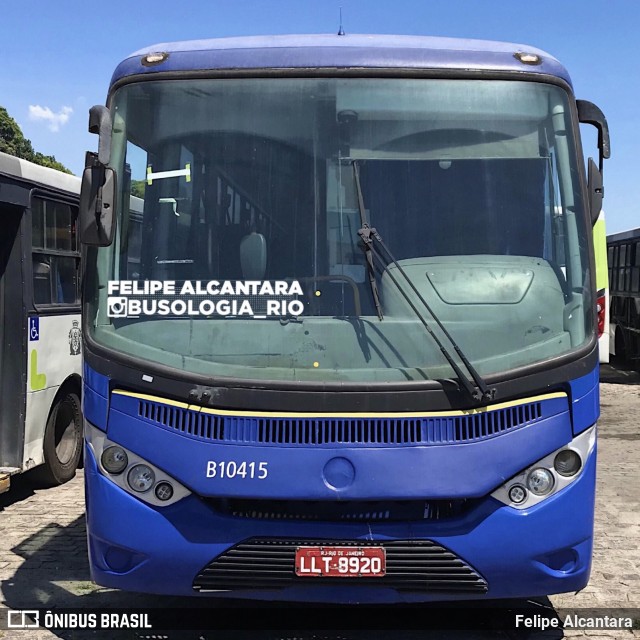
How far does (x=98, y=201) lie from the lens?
4.21 meters

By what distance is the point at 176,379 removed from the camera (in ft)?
13.2

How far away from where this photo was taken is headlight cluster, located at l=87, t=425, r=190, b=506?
3.98 metres

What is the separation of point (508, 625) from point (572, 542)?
3.64 feet

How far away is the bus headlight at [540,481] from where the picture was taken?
13.0 ft

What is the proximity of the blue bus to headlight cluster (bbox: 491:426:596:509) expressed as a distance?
11 millimetres

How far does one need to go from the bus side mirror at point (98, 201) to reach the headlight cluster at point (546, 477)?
2.19 m

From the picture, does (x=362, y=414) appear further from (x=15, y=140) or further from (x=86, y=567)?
(x=15, y=140)

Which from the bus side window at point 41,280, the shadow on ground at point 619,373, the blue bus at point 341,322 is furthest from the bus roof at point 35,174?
the shadow on ground at point 619,373

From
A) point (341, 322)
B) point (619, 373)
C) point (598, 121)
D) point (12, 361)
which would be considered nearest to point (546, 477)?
point (341, 322)

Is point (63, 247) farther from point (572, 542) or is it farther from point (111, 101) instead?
point (572, 542)

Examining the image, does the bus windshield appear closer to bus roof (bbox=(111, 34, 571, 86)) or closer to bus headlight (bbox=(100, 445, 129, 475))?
bus roof (bbox=(111, 34, 571, 86))

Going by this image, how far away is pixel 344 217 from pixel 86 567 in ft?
10.3

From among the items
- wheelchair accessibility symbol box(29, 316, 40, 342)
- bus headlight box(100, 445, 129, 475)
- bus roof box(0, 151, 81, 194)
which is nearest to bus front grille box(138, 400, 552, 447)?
bus headlight box(100, 445, 129, 475)

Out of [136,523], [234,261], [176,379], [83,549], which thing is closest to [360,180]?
[234,261]
